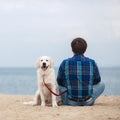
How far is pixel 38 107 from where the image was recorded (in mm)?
12391

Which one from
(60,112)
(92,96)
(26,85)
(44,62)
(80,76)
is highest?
(44,62)

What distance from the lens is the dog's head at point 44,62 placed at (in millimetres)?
12461

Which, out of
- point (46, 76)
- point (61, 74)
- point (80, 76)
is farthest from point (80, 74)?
point (46, 76)

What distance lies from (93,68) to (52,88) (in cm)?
96

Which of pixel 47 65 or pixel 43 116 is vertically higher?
pixel 47 65

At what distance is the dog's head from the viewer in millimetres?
12461

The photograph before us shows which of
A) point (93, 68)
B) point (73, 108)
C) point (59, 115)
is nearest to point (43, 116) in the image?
point (59, 115)

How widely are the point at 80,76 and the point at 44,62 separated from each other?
0.80m

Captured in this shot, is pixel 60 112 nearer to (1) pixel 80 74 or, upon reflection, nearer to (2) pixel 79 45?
(1) pixel 80 74

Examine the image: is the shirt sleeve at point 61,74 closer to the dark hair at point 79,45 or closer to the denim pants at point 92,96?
the denim pants at point 92,96

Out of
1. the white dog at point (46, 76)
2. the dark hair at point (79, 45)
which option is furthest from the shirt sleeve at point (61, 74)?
the dark hair at point (79, 45)

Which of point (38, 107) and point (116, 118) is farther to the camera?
point (38, 107)

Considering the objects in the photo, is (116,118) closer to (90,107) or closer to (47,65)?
(90,107)

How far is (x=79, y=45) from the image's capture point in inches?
487
